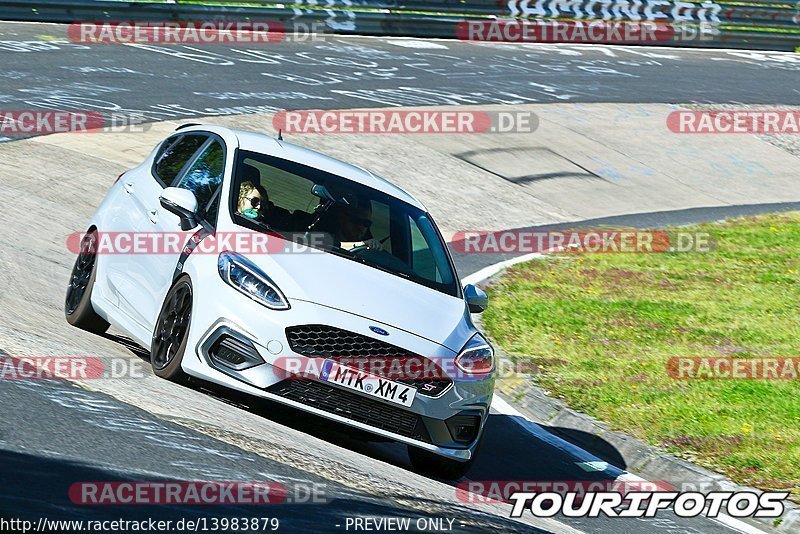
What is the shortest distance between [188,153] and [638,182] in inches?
506

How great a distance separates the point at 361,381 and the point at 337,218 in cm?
155

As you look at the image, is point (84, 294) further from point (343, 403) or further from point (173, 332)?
point (343, 403)

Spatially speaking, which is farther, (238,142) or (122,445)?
(238,142)

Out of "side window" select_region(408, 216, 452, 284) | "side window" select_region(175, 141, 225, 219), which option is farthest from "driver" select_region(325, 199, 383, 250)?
"side window" select_region(175, 141, 225, 219)

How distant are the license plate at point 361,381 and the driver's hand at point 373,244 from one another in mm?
1355

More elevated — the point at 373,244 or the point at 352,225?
the point at 352,225

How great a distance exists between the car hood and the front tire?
1.54 feet

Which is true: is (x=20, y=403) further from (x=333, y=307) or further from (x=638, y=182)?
(x=638, y=182)

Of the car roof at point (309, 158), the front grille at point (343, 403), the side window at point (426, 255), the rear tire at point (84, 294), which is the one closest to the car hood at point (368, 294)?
the side window at point (426, 255)

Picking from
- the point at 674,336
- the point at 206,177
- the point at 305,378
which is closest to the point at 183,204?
the point at 206,177

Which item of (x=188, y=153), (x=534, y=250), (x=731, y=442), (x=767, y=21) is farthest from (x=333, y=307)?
(x=767, y=21)

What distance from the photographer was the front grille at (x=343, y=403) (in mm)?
7004

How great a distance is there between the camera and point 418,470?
766 cm

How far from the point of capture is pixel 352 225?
8242 millimetres
